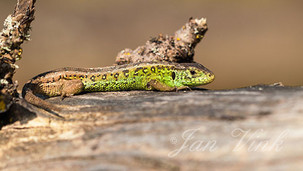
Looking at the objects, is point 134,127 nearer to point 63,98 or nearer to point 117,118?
point 117,118

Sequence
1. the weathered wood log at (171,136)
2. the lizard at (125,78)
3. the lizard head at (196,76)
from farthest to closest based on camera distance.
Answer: the lizard head at (196,76), the lizard at (125,78), the weathered wood log at (171,136)

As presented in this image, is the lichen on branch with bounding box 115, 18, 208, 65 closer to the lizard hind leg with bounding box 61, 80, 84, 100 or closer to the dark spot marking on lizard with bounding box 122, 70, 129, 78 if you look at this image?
the dark spot marking on lizard with bounding box 122, 70, 129, 78

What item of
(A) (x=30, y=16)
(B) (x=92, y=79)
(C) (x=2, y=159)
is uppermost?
(A) (x=30, y=16)

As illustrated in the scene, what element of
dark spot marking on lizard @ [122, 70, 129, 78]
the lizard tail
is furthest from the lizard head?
the lizard tail

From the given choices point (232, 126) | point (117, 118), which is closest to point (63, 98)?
point (117, 118)

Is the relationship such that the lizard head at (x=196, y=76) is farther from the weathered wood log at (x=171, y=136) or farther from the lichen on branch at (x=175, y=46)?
the weathered wood log at (x=171, y=136)

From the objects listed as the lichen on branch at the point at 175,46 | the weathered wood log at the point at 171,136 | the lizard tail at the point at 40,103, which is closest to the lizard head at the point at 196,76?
the lichen on branch at the point at 175,46
